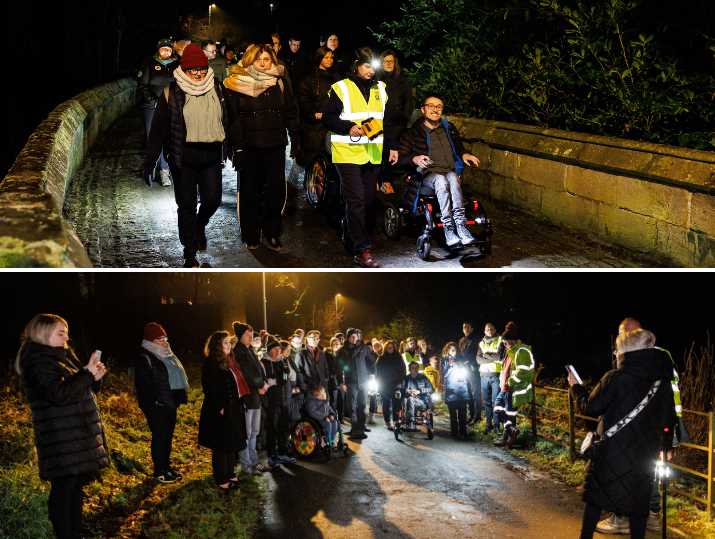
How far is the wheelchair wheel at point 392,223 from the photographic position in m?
9.08

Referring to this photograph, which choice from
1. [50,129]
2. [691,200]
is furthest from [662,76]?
[50,129]

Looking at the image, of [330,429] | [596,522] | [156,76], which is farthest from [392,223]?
[156,76]

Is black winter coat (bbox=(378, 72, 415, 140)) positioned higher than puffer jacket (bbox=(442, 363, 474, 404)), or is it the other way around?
black winter coat (bbox=(378, 72, 415, 140))

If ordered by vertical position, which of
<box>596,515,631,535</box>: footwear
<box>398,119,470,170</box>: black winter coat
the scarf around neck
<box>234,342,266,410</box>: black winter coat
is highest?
<box>398,119,470,170</box>: black winter coat

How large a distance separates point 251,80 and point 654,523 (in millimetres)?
4933

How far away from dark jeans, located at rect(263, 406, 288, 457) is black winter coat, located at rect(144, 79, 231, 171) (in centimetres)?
282

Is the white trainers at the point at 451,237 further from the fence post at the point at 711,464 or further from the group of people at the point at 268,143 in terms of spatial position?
the fence post at the point at 711,464

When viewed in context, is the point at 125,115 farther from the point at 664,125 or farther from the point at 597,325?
the point at 664,125

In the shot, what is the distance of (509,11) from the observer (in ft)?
46.1

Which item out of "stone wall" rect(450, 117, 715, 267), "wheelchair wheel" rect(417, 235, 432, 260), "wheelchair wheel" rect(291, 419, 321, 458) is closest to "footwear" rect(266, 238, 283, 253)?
"wheelchair wheel" rect(417, 235, 432, 260)

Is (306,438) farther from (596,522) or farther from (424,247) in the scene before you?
(596,522)

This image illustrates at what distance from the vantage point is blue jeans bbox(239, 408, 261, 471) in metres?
8.45

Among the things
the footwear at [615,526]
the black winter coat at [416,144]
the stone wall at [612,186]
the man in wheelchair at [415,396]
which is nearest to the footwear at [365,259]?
the black winter coat at [416,144]

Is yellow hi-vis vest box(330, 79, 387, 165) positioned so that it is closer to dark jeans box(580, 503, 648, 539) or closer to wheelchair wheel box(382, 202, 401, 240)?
wheelchair wheel box(382, 202, 401, 240)
